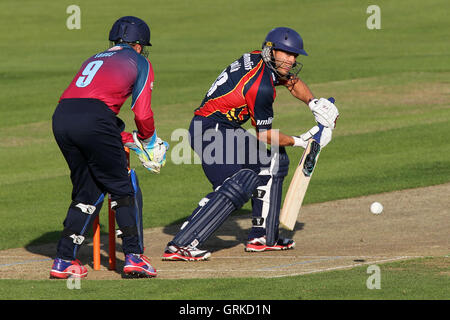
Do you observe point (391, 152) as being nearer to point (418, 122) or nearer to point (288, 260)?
point (418, 122)

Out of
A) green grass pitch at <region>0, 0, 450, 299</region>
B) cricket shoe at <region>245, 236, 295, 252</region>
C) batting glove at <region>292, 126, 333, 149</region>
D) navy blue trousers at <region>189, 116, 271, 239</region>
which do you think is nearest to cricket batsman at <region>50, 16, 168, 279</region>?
green grass pitch at <region>0, 0, 450, 299</region>

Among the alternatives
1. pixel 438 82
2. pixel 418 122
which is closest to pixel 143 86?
pixel 418 122

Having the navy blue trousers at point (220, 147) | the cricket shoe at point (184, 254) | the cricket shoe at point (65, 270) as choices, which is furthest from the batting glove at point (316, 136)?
the cricket shoe at point (65, 270)

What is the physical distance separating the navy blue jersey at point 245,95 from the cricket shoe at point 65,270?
2.05 metres

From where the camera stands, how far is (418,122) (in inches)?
699

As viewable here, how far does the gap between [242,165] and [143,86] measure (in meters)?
1.70

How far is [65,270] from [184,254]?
1277mm

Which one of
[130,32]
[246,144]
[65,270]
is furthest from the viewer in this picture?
[246,144]

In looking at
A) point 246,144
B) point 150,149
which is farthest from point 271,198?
point 150,149

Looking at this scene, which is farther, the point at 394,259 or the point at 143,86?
the point at 394,259

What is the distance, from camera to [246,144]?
29.5 feet

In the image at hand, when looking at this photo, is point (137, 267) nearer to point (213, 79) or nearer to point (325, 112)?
point (325, 112)

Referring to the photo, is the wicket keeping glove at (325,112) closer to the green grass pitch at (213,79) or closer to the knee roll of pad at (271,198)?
the knee roll of pad at (271,198)

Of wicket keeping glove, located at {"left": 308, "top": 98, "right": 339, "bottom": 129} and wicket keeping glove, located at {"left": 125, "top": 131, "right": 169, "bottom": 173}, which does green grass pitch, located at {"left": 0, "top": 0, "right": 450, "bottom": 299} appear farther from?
wicket keeping glove, located at {"left": 308, "top": 98, "right": 339, "bottom": 129}
